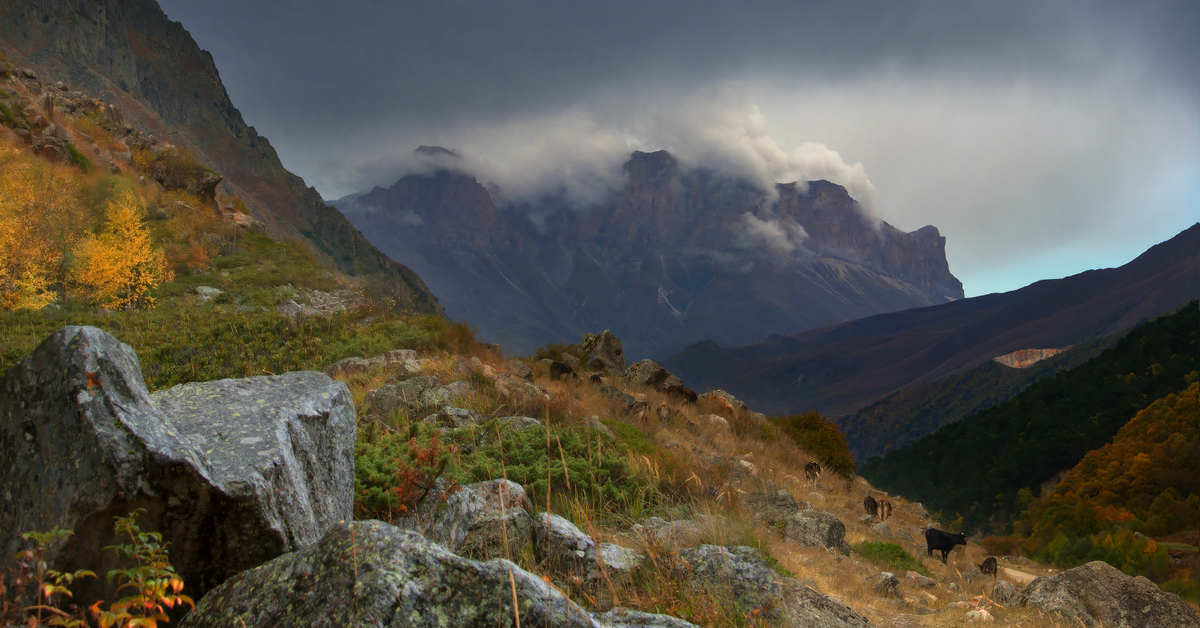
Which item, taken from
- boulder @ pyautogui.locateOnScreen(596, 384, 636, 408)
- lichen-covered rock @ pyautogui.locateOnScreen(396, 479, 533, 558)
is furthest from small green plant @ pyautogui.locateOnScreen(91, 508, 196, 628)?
boulder @ pyautogui.locateOnScreen(596, 384, 636, 408)

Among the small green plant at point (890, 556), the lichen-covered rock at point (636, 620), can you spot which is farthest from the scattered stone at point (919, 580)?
the lichen-covered rock at point (636, 620)

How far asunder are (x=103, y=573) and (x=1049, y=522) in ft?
167

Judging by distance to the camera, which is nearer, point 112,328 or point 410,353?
point 410,353

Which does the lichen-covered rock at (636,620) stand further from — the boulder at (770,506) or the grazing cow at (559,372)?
the grazing cow at (559,372)

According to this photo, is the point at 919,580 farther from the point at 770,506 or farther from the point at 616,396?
the point at 616,396

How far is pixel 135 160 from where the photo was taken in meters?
39.3

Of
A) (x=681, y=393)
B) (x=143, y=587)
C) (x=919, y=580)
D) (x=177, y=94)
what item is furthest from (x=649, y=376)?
(x=177, y=94)

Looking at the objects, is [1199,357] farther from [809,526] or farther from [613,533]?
[613,533]

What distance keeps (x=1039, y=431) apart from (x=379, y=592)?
305ft

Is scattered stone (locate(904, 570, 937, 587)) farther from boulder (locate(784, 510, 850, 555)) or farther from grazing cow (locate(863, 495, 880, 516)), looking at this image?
grazing cow (locate(863, 495, 880, 516))

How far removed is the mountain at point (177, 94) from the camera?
8625cm

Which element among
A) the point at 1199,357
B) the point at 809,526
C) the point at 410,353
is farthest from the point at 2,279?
the point at 1199,357

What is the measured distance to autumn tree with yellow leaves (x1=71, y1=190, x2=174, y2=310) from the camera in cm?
2177

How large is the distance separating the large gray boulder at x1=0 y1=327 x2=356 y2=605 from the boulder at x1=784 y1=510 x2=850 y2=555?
7.59 metres
